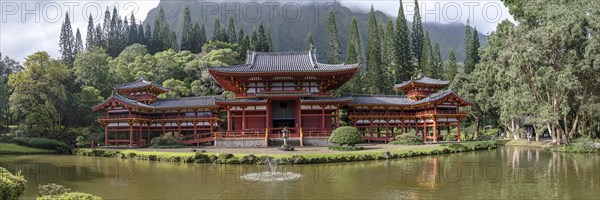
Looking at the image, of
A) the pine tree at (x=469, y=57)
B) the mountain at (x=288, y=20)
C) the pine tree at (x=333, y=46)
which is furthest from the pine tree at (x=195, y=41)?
the pine tree at (x=469, y=57)

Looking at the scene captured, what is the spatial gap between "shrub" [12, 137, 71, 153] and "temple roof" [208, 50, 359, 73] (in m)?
14.3

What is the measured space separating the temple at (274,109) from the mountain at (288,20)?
279ft

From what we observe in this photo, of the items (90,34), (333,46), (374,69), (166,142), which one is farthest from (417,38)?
(90,34)

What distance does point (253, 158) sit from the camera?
25.1 meters

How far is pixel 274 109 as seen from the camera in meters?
39.0

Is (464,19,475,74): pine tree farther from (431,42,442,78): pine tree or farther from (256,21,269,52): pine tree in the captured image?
(256,21,269,52): pine tree

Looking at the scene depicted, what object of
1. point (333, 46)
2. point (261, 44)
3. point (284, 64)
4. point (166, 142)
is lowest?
point (166, 142)

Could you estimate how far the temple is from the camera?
3662 centimetres

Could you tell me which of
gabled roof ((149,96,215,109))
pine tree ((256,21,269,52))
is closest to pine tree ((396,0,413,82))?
pine tree ((256,21,269,52))

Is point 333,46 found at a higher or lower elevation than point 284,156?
higher

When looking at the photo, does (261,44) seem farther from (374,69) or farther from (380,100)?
(380,100)

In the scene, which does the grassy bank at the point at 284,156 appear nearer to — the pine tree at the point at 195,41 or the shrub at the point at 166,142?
→ the shrub at the point at 166,142

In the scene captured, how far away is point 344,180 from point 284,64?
23432 millimetres

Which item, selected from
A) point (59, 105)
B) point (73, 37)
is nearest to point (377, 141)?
point (59, 105)
